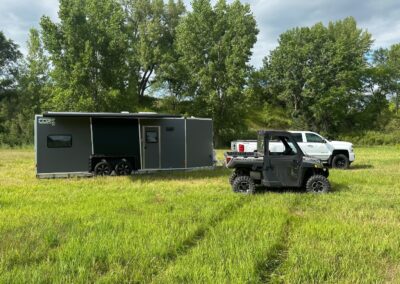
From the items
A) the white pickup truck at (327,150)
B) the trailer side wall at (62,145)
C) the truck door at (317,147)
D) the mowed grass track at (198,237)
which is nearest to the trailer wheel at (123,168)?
the trailer side wall at (62,145)

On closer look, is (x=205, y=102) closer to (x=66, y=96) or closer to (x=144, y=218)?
(x=66, y=96)

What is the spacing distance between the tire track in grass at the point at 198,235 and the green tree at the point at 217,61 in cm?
2583

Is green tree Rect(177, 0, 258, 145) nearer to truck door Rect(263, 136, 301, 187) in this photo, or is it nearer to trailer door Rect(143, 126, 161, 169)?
trailer door Rect(143, 126, 161, 169)

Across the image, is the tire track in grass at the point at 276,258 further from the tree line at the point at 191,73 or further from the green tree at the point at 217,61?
the green tree at the point at 217,61

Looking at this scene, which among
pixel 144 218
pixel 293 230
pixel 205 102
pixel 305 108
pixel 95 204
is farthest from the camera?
pixel 305 108

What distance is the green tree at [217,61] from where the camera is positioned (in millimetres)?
33438

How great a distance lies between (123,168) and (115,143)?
98 centimetres

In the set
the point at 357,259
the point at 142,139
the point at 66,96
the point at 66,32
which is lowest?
the point at 357,259

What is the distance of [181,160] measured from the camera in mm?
14906

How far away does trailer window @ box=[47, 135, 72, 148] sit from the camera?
1288cm

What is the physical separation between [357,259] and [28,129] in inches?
1383

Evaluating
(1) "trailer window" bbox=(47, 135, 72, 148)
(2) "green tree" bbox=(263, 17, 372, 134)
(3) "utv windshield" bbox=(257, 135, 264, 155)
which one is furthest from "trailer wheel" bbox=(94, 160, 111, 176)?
(2) "green tree" bbox=(263, 17, 372, 134)

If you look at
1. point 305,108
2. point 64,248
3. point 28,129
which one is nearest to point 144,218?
point 64,248

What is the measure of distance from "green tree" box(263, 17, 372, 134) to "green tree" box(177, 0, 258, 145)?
930 centimetres
